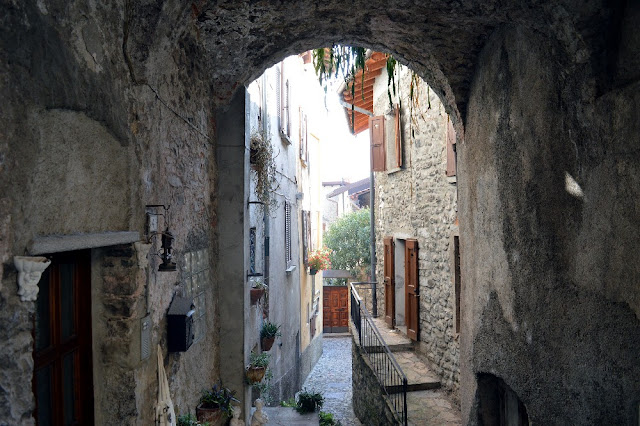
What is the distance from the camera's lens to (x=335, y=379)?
14023 millimetres

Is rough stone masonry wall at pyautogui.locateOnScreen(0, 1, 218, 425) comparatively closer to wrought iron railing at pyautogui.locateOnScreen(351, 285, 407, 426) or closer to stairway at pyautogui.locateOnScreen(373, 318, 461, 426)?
wrought iron railing at pyautogui.locateOnScreen(351, 285, 407, 426)

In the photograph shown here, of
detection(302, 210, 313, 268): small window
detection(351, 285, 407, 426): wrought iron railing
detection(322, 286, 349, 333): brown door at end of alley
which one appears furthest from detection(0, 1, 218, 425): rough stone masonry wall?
detection(322, 286, 349, 333): brown door at end of alley

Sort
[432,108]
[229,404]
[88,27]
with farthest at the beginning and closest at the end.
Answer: [432,108] → [229,404] → [88,27]

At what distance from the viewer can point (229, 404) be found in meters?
5.11

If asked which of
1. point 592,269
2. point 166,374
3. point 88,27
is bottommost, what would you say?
point 166,374

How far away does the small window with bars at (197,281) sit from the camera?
450 centimetres

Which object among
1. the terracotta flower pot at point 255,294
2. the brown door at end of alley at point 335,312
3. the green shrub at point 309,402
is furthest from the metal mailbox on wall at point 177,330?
the brown door at end of alley at point 335,312

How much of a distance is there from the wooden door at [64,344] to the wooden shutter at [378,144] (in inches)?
329

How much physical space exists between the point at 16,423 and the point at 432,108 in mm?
7650

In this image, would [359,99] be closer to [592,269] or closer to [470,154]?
[470,154]

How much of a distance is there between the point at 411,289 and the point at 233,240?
188 inches

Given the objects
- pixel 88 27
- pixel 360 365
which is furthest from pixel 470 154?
pixel 360 365

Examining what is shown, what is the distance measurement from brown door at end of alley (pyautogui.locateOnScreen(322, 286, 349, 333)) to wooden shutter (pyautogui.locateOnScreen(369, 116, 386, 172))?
10.5 meters

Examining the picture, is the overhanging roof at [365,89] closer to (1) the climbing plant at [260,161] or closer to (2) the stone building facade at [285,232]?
(2) the stone building facade at [285,232]
